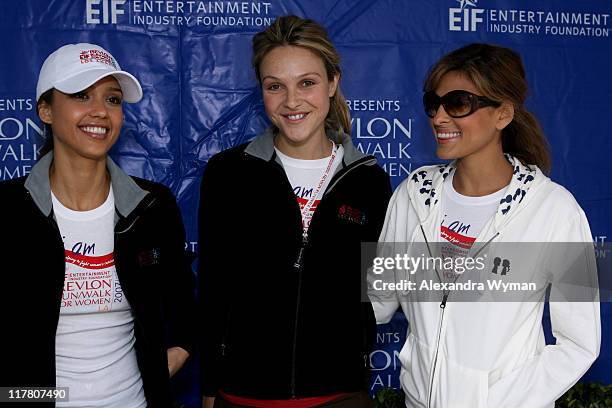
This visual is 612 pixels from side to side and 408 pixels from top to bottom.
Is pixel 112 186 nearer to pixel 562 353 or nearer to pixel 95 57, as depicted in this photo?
pixel 95 57

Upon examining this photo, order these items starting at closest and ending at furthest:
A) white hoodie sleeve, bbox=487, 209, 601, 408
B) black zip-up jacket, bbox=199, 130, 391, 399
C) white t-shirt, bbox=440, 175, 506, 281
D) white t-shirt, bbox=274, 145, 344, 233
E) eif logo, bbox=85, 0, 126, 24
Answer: white hoodie sleeve, bbox=487, 209, 601, 408 → white t-shirt, bbox=440, 175, 506, 281 → black zip-up jacket, bbox=199, 130, 391, 399 → white t-shirt, bbox=274, 145, 344, 233 → eif logo, bbox=85, 0, 126, 24

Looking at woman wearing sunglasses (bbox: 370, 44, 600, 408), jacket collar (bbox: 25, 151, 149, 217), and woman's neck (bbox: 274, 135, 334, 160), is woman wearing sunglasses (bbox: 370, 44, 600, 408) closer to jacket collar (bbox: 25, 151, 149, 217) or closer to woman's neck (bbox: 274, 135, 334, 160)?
woman's neck (bbox: 274, 135, 334, 160)

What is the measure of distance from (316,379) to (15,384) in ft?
2.38

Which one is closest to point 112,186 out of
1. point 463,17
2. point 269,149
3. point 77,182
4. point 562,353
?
point 77,182

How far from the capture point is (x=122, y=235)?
5.39ft

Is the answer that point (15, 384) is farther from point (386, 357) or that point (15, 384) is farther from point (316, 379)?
point (386, 357)

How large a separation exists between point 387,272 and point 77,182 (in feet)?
2.77

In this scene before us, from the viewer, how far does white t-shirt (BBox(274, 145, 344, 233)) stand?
1815 millimetres

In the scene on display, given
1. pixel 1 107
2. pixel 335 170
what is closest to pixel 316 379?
pixel 335 170

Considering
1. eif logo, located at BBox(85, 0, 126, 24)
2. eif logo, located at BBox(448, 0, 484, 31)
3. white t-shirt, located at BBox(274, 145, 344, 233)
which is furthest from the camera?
eif logo, located at BBox(448, 0, 484, 31)

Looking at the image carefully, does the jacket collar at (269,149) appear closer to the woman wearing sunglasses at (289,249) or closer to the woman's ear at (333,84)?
the woman wearing sunglasses at (289,249)

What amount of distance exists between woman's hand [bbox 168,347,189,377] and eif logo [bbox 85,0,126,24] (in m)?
1.30

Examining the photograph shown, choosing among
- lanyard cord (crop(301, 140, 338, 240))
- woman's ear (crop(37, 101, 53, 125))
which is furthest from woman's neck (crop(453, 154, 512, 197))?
woman's ear (crop(37, 101, 53, 125))

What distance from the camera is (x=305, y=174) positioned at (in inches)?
72.5
